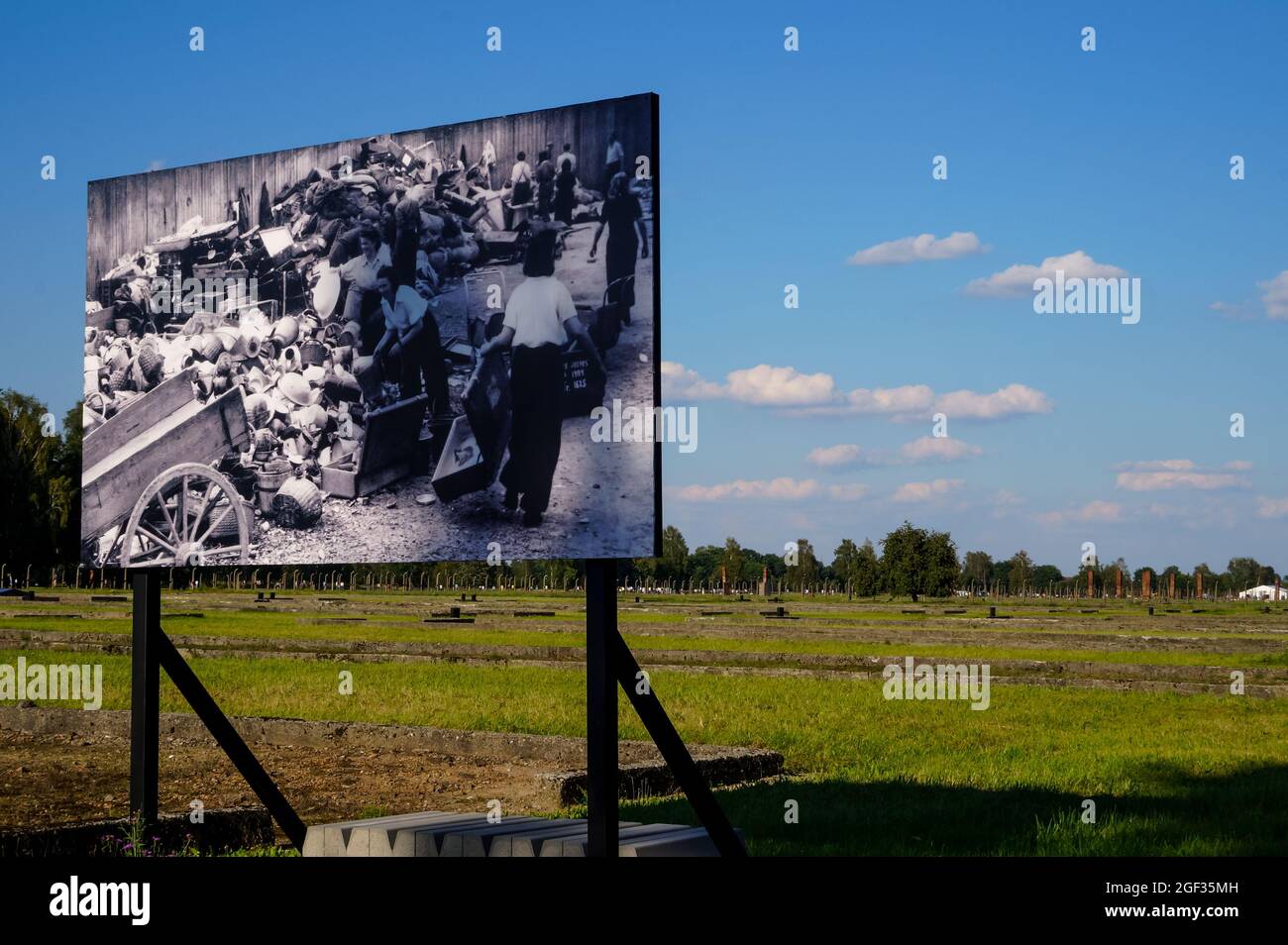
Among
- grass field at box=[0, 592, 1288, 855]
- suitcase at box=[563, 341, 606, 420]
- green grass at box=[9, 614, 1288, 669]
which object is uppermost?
suitcase at box=[563, 341, 606, 420]

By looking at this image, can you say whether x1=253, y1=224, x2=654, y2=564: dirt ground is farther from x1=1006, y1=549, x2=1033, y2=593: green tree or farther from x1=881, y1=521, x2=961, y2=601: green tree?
x1=1006, y1=549, x2=1033, y2=593: green tree

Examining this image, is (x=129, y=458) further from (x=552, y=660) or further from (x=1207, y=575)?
(x=1207, y=575)

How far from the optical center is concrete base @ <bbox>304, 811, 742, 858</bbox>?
264 inches

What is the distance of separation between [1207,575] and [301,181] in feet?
626

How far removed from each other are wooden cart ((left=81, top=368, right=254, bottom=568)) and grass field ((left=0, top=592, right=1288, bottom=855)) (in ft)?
12.6

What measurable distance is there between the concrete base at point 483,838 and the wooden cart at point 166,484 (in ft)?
6.00

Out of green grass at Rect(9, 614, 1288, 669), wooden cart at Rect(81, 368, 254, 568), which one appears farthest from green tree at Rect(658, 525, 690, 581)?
wooden cart at Rect(81, 368, 254, 568)

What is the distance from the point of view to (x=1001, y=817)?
9695 mm

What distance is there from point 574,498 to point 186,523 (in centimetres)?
286

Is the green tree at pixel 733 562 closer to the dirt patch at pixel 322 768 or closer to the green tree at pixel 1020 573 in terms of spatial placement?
the green tree at pixel 1020 573

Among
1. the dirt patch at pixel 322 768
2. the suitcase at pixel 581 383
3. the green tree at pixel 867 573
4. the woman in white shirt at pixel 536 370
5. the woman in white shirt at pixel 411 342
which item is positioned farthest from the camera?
the green tree at pixel 867 573

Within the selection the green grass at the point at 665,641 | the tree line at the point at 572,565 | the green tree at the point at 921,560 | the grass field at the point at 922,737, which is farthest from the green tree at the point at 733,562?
the grass field at the point at 922,737

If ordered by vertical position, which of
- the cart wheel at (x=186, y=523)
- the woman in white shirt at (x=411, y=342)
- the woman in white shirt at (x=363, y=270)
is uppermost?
the woman in white shirt at (x=363, y=270)

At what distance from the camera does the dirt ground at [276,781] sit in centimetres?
1055
